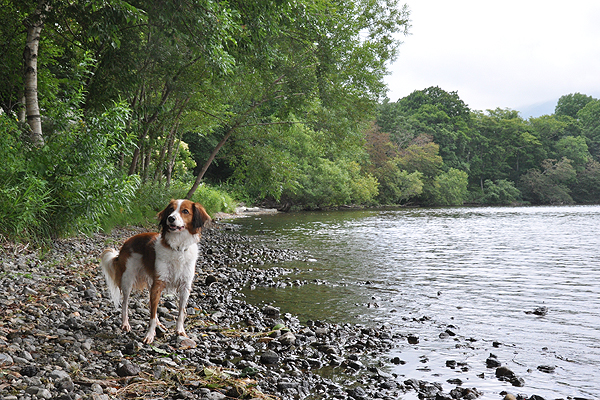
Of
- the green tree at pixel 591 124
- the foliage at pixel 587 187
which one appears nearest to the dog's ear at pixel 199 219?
the foliage at pixel 587 187

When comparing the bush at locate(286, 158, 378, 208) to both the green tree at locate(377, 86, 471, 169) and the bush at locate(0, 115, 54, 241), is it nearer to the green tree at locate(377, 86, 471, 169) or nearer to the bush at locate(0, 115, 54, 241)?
the green tree at locate(377, 86, 471, 169)

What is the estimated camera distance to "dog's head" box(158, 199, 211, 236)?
402 cm

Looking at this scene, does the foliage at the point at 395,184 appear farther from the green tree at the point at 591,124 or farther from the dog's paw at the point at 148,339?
the green tree at the point at 591,124

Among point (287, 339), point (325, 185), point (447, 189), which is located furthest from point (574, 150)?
point (287, 339)

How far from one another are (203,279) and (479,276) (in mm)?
5916

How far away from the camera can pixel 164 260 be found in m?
4.20

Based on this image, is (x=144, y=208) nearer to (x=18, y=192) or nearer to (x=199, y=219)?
(x=18, y=192)

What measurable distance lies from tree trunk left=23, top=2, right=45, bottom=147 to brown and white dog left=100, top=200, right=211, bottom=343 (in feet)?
12.7

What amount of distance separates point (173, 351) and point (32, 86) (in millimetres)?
5950

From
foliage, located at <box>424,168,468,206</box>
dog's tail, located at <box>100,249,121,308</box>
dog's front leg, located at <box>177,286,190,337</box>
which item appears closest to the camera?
dog's front leg, located at <box>177,286,190,337</box>

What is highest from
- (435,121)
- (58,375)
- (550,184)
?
(435,121)

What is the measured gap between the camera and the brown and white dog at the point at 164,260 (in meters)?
4.16

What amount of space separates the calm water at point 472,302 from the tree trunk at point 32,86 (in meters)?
4.68

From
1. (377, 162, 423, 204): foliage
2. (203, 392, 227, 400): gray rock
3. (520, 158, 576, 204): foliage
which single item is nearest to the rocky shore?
(203, 392, 227, 400): gray rock
